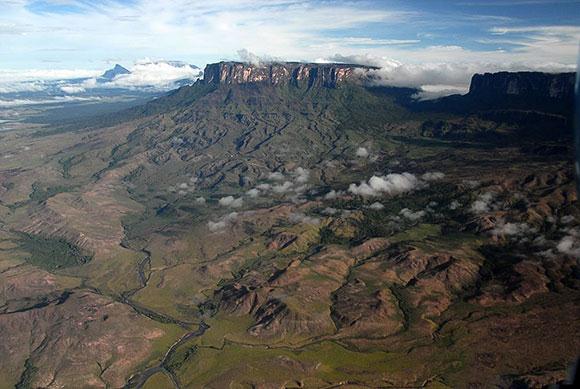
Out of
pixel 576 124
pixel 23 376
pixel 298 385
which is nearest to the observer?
pixel 576 124

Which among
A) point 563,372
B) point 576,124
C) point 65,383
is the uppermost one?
point 576,124

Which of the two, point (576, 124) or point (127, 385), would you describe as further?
point (127, 385)

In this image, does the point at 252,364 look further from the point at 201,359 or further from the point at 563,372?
the point at 563,372

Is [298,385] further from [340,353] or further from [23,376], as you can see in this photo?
[23,376]

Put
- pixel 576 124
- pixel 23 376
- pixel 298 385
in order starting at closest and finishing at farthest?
1. pixel 576 124
2. pixel 298 385
3. pixel 23 376

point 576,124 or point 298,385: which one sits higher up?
point 576,124

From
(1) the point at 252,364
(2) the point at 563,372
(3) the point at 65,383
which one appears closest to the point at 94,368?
(3) the point at 65,383

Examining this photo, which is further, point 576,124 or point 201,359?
point 201,359

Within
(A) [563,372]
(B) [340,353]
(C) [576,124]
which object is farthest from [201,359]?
(C) [576,124]

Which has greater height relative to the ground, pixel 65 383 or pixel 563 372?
pixel 563 372
